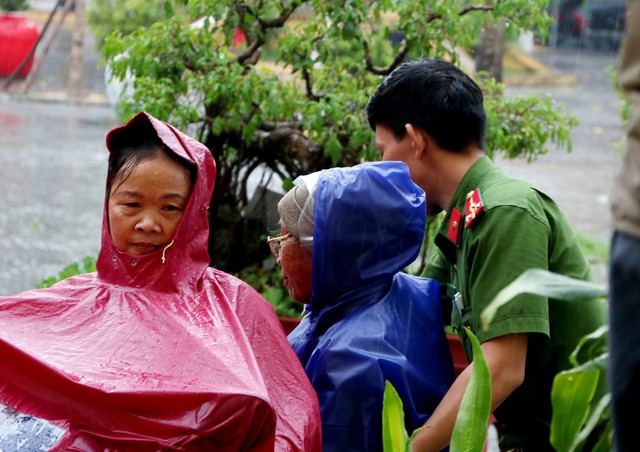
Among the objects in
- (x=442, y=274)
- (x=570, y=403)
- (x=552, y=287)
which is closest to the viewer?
(x=552, y=287)

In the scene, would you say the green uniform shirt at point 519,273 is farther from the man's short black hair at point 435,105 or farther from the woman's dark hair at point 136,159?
the woman's dark hair at point 136,159

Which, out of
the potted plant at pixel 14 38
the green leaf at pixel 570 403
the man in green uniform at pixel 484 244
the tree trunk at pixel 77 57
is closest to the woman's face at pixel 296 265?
the man in green uniform at pixel 484 244

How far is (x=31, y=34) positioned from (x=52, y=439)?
1573 centimetres

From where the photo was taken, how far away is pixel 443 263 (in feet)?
9.61

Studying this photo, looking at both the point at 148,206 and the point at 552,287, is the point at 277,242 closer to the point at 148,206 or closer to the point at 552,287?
the point at 148,206

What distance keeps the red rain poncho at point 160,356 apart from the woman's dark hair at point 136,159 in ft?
0.08

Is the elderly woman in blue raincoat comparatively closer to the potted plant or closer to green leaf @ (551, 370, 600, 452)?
green leaf @ (551, 370, 600, 452)

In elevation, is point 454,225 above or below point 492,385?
above

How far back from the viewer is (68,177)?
10.7 metres

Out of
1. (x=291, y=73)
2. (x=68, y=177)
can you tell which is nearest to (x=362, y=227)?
(x=291, y=73)

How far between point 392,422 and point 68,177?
30.3 feet

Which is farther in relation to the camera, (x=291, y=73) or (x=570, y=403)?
(x=291, y=73)

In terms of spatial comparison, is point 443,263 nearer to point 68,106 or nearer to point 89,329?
point 89,329

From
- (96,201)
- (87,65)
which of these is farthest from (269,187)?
(87,65)
